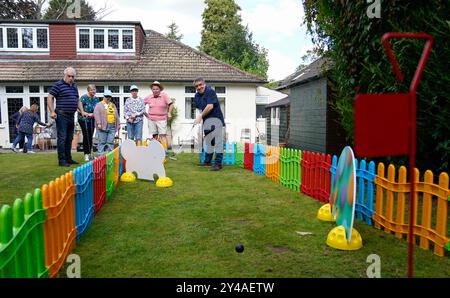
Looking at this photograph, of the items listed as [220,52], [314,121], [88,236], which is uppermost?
[220,52]

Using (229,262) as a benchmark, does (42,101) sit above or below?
above

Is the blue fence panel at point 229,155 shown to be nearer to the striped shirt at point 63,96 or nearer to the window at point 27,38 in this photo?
the striped shirt at point 63,96

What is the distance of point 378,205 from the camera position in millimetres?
4113

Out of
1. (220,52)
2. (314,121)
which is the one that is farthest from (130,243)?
(220,52)

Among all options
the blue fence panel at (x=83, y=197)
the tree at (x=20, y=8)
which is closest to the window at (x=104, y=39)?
the tree at (x=20, y=8)

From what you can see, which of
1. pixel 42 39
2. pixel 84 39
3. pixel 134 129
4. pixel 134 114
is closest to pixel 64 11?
pixel 42 39

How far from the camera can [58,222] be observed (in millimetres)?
2951

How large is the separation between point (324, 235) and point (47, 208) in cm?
248

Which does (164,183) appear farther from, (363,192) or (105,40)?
(105,40)

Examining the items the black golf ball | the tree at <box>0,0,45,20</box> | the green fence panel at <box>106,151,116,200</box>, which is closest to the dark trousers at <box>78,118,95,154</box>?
the green fence panel at <box>106,151,116,200</box>

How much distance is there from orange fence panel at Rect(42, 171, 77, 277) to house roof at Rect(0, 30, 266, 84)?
15.6m

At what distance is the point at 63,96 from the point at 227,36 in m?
27.2

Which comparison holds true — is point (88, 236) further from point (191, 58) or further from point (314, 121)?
point (191, 58)

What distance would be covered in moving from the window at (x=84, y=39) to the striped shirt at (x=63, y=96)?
1240 cm
